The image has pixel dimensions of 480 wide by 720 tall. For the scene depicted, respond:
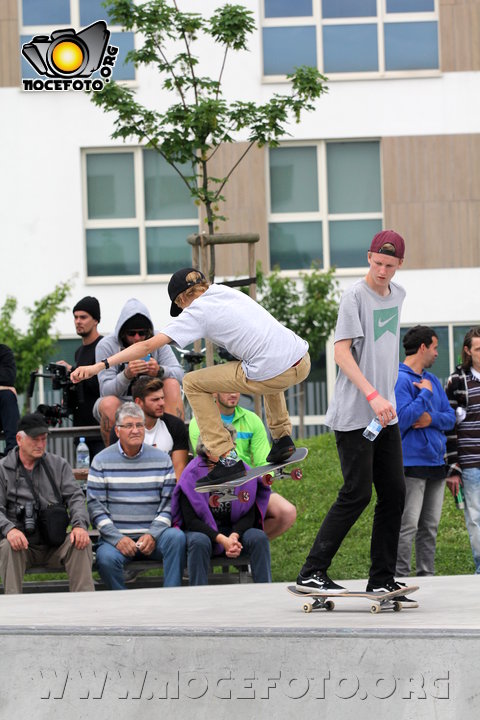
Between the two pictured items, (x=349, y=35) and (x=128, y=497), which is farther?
(x=349, y=35)

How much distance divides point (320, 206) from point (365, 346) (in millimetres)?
15312

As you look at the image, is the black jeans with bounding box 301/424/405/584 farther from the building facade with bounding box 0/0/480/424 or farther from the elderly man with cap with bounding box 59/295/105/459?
the building facade with bounding box 0/0/480/424

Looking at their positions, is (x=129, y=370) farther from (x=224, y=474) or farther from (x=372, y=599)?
(x=372, y=599)

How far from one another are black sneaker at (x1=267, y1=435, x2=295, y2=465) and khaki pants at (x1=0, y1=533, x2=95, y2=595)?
6.94 ft

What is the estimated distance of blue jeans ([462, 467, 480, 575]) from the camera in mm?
9156

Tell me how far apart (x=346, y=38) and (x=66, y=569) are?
49.4 feet

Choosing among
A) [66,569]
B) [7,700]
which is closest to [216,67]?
[66,569]

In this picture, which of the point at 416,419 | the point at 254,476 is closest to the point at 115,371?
the point at 416,419

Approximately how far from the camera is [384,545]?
6.18m

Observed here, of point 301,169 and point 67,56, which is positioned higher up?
point 67,56

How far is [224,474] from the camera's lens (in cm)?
710

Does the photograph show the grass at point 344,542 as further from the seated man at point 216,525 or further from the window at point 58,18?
the window at point 58,18

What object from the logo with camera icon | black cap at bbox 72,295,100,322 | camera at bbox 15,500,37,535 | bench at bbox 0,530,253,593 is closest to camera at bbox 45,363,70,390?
black cap at bbox 72,295,100,322

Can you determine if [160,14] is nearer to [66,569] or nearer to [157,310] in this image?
[66,569]
